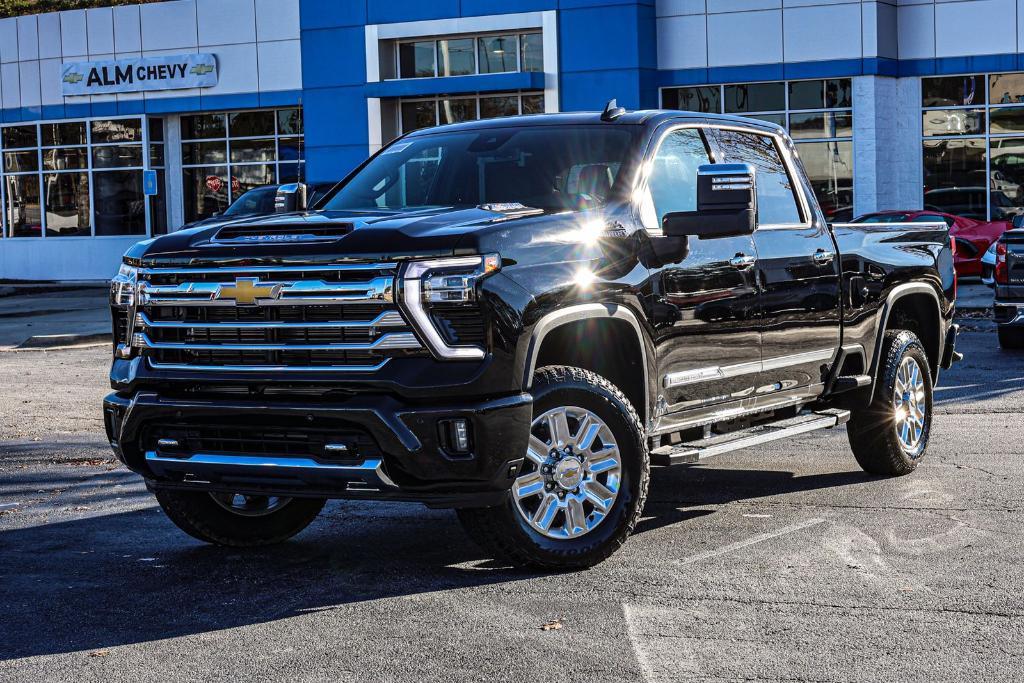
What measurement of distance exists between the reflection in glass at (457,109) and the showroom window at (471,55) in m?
0.62

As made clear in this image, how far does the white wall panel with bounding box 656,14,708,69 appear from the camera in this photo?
109 feet

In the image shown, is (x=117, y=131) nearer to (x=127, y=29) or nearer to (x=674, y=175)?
(x=127, y=29)

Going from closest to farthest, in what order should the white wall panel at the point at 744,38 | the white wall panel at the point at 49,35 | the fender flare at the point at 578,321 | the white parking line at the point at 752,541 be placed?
1. the fender flare at the point at 578,321
2. the white parking line at the point at 752,541
3. the white wall panel at the point at 744,38
4. the white wall panel at the point at 49,35

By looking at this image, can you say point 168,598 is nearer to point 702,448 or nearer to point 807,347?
point 702,448

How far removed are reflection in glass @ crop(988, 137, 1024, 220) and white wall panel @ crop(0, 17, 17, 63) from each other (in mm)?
25400

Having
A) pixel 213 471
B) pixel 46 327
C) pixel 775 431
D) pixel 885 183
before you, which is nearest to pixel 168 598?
pixel 213 471

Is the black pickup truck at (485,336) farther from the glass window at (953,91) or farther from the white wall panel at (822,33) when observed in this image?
the glass window at (953,91)

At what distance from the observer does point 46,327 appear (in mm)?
23312

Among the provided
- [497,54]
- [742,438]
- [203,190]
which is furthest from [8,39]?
[742,438]

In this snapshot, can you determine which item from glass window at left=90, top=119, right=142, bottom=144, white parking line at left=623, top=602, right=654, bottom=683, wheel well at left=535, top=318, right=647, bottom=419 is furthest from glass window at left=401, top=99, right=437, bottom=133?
white parking line at left=623, top=602, right=654, bottom=683

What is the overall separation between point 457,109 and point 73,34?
11.8 meters

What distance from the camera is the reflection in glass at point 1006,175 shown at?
1273 inches

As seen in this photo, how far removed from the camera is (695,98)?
111 ft

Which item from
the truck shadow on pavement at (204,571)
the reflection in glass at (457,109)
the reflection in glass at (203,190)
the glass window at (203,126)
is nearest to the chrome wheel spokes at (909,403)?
the truck shadow on pavement at (204,571)
